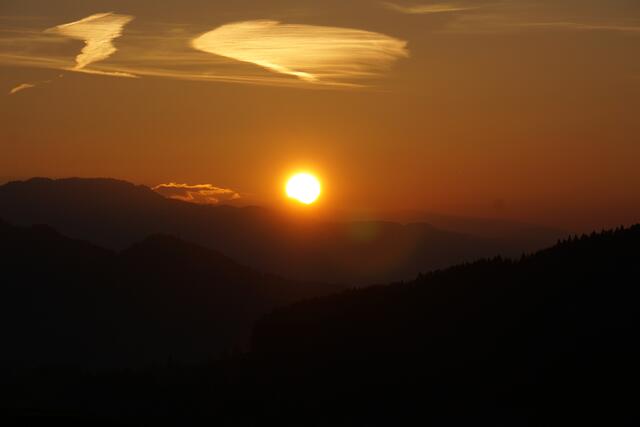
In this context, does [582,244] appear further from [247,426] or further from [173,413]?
[173,413]

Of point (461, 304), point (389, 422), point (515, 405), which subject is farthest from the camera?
point (461, 304)

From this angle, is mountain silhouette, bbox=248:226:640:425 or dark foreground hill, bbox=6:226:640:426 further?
dark foreground hill, bbox=6:226:640:426

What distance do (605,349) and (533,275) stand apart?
4287cm

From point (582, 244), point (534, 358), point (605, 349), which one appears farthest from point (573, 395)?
point (582, 244)

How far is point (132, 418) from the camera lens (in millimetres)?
184000

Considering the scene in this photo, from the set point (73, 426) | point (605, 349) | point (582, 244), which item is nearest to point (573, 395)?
point (605, 349)

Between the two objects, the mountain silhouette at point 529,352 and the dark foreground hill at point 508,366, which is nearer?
the mountain silhouette at point 529,352

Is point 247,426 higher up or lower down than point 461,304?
lower down

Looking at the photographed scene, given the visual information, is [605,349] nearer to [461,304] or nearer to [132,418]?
[461,304]

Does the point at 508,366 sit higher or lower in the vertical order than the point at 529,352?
lower

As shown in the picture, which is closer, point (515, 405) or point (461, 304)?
point (515, 405)

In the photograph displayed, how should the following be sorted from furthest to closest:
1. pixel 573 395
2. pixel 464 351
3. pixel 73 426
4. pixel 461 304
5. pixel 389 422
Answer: pixel 461 304 → pixel 464 351 → pixel 389 422 → pixel 573 395 → pixel 73 426

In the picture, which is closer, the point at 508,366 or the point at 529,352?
the point at 529,352

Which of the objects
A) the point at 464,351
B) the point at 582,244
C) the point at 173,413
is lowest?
the point at 173,413
